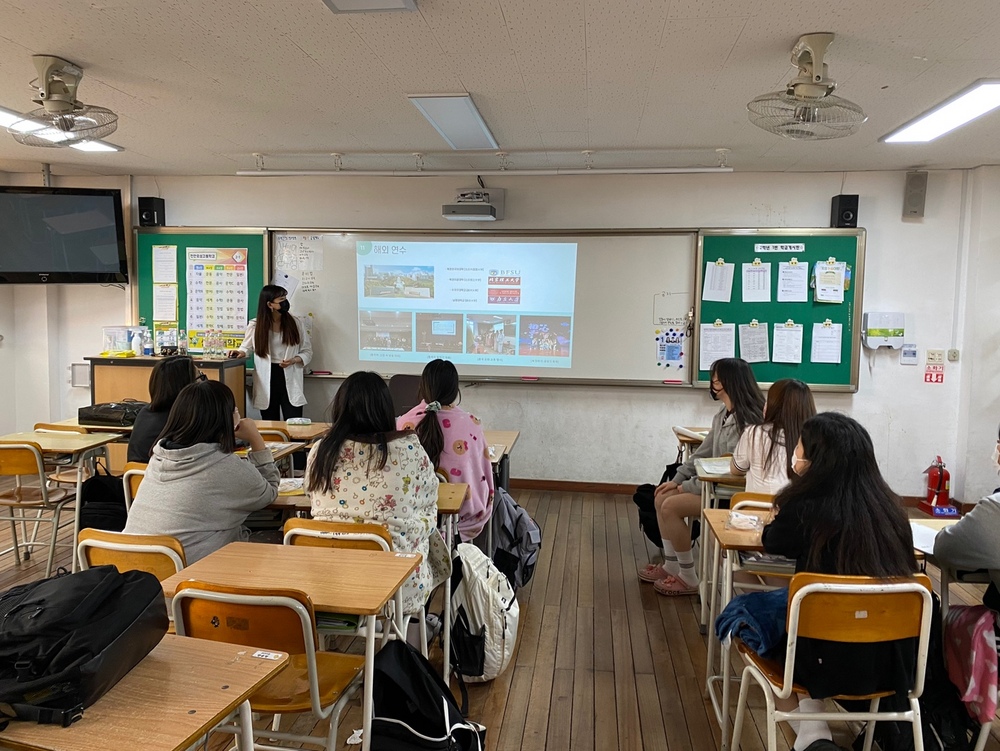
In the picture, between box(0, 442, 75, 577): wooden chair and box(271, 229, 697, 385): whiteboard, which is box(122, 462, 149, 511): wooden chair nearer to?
box(0, 442, 75, 577): wooden chair

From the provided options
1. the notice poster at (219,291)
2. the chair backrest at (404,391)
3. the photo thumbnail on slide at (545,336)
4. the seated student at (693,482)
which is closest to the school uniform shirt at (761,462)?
the seated student at (693,482)

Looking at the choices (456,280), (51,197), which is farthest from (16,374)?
(456,280)

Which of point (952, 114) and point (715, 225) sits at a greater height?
point (952, 114)

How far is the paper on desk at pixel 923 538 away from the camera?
2.30 m

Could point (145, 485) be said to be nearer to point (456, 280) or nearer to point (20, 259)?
point (456, 280)

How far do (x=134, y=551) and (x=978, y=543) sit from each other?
8.41ft

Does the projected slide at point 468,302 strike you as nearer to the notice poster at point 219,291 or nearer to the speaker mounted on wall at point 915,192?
the notice poster at point 219,291

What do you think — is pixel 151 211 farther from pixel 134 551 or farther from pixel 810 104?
pixel 810 104

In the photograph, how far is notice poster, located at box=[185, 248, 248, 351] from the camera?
19.8 ft

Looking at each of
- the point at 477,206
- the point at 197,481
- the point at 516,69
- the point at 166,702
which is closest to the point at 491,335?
the point at 477,206

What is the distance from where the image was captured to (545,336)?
5.73m

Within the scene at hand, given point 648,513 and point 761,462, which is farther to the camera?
point 648,513

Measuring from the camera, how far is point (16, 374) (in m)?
6.36

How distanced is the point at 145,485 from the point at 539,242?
3.87m
